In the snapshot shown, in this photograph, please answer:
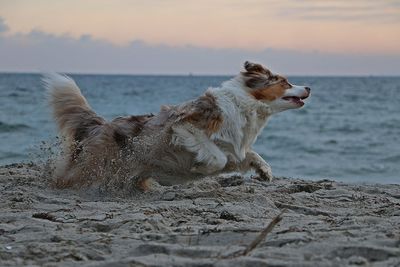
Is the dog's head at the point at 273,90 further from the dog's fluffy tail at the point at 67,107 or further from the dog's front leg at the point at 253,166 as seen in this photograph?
the dog's fluffy tail at the point at 67,107

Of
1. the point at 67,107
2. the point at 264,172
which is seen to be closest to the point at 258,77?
the point at 264,172

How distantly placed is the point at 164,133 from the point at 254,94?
0.99 m

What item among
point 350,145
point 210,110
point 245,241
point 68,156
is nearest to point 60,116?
point 68,156

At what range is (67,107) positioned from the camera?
6910 millimetres

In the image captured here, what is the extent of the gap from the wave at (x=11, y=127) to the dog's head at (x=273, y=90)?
11590 millimetres

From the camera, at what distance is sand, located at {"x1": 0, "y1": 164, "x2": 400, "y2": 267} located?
133 inches

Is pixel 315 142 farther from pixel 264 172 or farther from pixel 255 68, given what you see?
pixel 255 68

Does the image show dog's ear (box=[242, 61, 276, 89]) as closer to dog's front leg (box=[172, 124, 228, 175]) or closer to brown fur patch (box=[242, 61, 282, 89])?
brown fur patch (box=[242, 61, 282, 89])

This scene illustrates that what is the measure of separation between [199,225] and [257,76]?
2.54 metres

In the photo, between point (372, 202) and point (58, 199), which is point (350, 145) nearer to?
point (372, 202)

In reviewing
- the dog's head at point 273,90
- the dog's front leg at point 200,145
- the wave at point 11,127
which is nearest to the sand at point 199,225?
the dog's front leg at point 200,145

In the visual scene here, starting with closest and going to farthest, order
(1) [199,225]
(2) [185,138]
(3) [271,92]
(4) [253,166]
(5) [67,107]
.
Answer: (1) [199,225], (2) [185,138], (3) [271,92], (4) [253,166], (5) [67,107]

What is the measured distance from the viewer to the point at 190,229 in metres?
4.20

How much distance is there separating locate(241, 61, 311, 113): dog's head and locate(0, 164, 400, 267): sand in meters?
0.88
